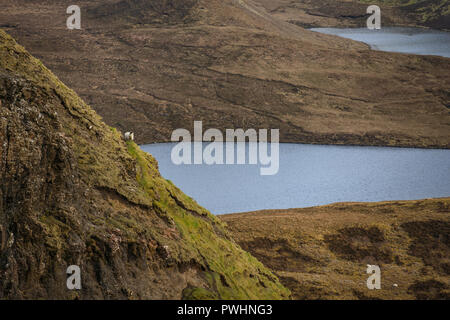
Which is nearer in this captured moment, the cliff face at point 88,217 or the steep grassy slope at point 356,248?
the cliff face at point 88,217

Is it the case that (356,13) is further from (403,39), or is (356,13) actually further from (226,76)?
(226,76)

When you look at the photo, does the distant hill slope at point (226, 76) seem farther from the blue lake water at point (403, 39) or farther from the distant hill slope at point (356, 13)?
the distant hill slope at point (356, 13)

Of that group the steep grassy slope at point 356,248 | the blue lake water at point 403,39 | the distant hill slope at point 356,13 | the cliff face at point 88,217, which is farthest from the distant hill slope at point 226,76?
the distant hill slope at point 356,13

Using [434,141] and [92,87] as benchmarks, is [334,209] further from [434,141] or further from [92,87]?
[92,87]

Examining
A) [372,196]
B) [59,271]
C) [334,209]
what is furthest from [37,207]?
[372,196]

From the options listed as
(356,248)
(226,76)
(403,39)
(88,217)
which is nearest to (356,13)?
(403,39)

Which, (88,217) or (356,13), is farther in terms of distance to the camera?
(356,13)

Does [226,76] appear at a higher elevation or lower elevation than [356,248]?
higher
